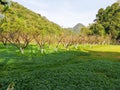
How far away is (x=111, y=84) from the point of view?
72.7 feet

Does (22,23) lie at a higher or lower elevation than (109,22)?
lower

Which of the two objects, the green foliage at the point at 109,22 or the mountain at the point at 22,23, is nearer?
the mountain at the point at 22,23

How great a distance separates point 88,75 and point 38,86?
6.40 metres

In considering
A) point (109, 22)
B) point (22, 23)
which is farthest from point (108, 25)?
point (22, 23)

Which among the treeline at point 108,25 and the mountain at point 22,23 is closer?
the mountain at point 22,23

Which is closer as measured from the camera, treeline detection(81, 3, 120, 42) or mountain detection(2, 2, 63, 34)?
mountain detection(2, 2, 63, 34)

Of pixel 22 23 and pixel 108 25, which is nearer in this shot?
pixel 22 23

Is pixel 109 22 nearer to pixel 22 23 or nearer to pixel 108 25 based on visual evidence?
pixel 108 25

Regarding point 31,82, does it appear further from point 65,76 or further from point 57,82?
point 65,76

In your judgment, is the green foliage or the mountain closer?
the mountain

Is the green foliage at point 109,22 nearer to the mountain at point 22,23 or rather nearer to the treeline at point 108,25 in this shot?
the treeline at point 108,25

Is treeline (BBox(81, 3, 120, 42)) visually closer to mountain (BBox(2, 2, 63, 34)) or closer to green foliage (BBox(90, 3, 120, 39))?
green foliage (BBox(90, 3, 120, 39))

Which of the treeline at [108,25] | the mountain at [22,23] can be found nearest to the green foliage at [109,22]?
the treeline at [108,25]

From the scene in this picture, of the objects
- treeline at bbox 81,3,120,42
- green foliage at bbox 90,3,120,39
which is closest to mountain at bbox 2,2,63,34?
treeline at bbox 81,3,120,42
